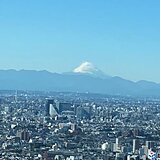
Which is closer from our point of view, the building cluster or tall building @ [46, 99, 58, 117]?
the building cluster

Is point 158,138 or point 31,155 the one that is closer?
point 31,155

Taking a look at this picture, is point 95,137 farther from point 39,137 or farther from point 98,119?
point 98,119

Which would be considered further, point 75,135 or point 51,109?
point 51,109

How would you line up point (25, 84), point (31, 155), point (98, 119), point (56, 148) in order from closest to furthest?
1. point (31, 155)
2. point (56, 148)
3. point (98, 119)
4. point (25, 84)

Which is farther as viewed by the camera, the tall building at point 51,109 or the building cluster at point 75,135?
the tall building at point 51,109

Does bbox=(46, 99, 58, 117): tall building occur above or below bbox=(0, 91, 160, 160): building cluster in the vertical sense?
above

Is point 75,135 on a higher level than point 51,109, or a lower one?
lower

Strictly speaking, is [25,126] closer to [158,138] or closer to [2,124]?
[2,124]

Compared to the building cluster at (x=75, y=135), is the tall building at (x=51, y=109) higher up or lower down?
higher up

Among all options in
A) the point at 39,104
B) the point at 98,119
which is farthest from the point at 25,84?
the point at 98,119

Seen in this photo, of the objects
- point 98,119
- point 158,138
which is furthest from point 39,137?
point 98,119

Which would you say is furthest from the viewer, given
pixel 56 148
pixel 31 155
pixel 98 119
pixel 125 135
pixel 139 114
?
pixel 139 114
